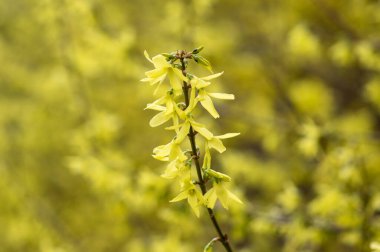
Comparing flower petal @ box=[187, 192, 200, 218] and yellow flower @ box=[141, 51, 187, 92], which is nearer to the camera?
yellow flower @ box=[141, 51, 187, 92]

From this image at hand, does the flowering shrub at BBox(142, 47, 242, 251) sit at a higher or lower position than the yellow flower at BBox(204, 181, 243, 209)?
higher

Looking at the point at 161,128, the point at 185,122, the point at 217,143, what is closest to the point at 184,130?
the point at 185,122

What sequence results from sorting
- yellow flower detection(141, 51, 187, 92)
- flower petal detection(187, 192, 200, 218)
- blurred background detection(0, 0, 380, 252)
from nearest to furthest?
yellow flower detection(141, 51, 187, 92)
flower petal detection(187, 192, 200, 218)
blurred background detection(0, 0, 380, 252)

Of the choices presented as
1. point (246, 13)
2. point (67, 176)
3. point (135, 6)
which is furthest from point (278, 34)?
point (67, 176)

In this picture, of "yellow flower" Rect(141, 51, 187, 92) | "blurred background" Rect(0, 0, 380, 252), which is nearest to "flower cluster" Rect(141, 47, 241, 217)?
"yellow flower" Rect(141, 51, 187, 92)

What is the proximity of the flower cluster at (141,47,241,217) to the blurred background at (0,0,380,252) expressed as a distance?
1.48m

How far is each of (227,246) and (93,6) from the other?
3.28 m

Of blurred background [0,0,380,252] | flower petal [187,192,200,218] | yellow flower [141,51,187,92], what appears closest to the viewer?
yellow flower [141,51,187,92]

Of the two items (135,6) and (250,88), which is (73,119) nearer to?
(135,6)

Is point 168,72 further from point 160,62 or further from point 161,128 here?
point 161,128

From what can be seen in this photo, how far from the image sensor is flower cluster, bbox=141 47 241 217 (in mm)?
1695

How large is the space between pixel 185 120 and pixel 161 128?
5.31m

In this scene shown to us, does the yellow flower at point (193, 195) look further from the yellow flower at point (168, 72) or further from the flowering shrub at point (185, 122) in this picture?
the yellow flower at point (168, 72)

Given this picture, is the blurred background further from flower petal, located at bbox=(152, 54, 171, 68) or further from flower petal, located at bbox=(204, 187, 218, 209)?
flower petal, located at bbox=(152, 54, 171, 68)
